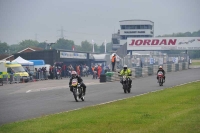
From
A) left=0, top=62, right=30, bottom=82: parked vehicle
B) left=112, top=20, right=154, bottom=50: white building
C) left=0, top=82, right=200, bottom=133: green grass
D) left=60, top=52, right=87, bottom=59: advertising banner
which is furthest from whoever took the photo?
left=112, top=20, right=154, bottom=50: white building

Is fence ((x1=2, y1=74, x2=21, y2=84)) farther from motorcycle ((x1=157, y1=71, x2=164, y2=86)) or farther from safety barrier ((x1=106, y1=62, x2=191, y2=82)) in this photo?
motorcycle ((x1=157, y1=71, x2=164, y2=86))

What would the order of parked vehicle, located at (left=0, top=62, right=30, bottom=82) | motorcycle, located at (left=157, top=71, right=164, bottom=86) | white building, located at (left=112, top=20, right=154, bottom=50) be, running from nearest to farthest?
motorcycle, located at (left=157, top=71, right=164, bottom=86) < parked vehicle, located at (left=0, top=62, right=30, bottom=82) < white building, located at (left=112, top=20, right=154, bottom=50)

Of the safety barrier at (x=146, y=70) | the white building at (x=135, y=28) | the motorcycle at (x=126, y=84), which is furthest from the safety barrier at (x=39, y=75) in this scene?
the white building at (x=135, y=28)

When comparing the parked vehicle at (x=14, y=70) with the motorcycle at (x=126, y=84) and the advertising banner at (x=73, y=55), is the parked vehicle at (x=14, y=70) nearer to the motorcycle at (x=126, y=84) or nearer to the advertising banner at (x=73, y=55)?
the advertising banner at (x=73, y=55)

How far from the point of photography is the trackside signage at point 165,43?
7481cm

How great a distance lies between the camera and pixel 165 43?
78375mm

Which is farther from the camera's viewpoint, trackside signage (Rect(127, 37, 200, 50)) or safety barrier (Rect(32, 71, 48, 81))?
trackside signage (Rect(127, 37, 200, 50))

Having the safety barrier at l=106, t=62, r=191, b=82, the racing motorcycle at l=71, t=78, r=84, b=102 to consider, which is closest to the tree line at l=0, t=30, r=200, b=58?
the safety barrier at l=106, t=62, r=191, b=82

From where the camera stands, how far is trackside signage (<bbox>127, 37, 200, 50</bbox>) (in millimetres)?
74812

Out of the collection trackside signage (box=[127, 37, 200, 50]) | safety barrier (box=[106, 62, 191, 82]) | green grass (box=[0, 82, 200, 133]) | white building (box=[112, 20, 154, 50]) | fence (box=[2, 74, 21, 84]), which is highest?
white building (box=[112, 20, 154, 50])

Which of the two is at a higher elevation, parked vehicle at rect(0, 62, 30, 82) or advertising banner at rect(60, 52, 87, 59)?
advertising banner at rect(60, 52, 87, 59)

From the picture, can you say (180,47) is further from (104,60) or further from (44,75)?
(44,75)

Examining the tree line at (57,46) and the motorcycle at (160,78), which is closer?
the motorcycle at (160,78)

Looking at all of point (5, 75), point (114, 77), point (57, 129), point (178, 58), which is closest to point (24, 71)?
point (5, 75)
